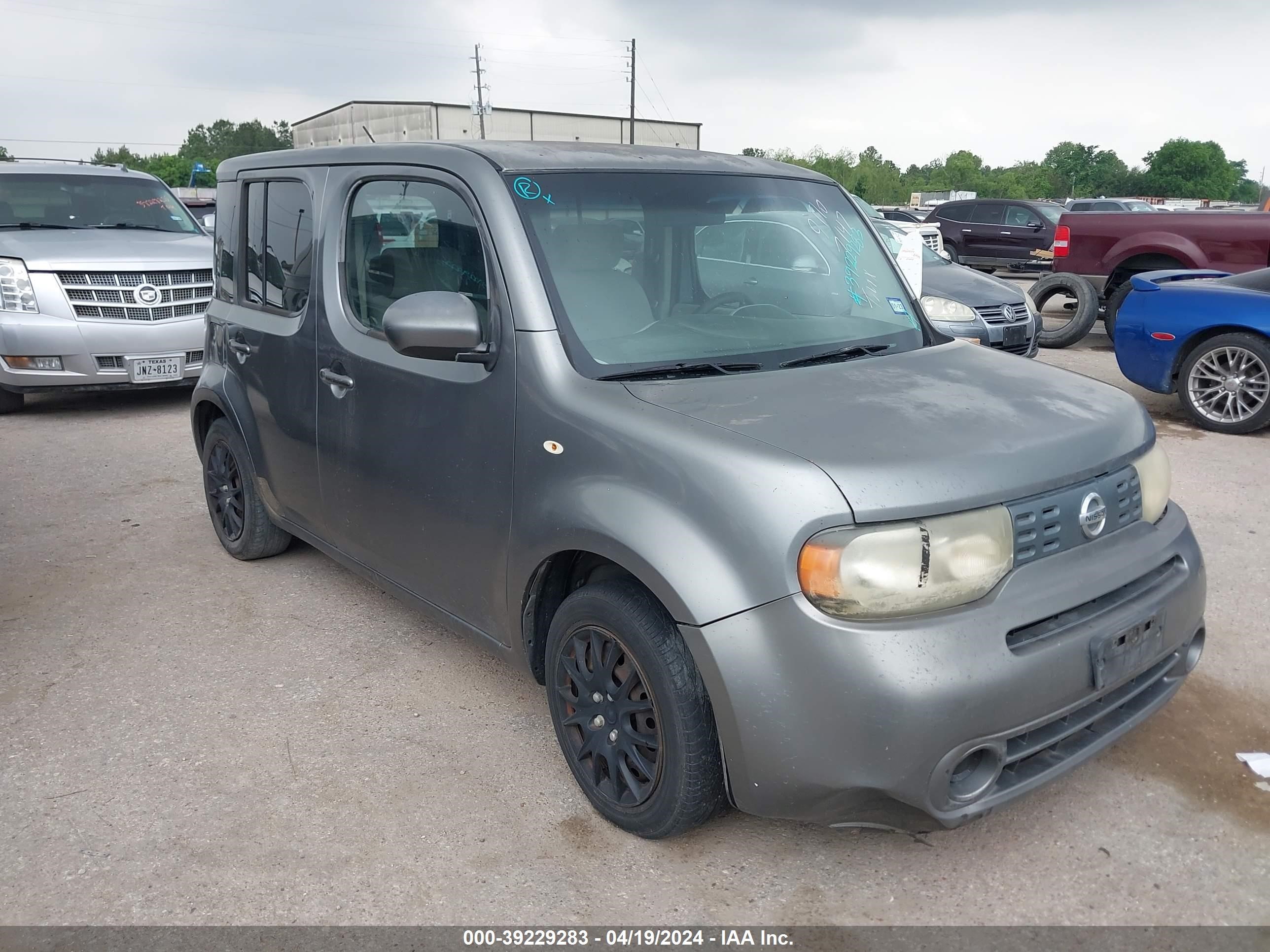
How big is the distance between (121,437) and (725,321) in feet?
19.8

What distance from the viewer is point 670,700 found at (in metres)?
2.51

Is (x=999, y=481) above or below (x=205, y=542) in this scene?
above

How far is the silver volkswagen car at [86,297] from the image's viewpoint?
7938 mm

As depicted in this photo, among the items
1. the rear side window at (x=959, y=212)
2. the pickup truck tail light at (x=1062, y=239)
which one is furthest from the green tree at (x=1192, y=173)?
the pickup truck tail light at (x=1062, y=239)

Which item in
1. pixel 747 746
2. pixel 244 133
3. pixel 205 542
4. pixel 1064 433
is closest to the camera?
pixel 747 746

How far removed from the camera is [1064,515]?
100.0 inches

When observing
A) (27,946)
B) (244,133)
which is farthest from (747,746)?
(244,133)

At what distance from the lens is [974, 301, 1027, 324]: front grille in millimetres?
9195

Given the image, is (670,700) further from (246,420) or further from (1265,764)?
(246,420)

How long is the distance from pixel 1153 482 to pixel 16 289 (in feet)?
26.6

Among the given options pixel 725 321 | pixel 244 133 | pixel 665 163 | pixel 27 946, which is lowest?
pixel 27 946

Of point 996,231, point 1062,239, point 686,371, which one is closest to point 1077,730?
point 686,371

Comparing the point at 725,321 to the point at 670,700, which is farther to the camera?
the point at 725,321

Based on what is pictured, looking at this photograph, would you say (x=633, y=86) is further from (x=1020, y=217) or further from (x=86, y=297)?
(x=86, y=297)
